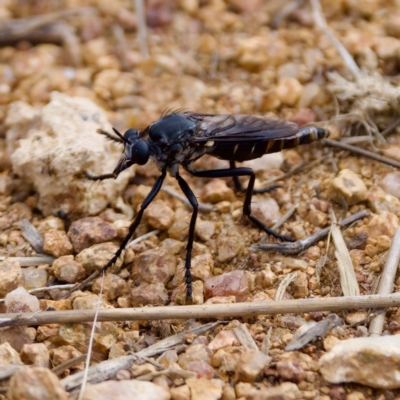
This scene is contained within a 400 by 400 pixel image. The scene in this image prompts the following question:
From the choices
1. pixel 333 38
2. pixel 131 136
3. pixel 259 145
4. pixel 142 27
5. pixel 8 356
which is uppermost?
pixel 142 27

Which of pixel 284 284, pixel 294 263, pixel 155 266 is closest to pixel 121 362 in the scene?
pixel 155 266

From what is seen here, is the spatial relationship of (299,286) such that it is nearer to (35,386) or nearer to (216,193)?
(216,193)

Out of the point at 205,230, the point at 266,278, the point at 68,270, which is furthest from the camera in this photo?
the point at 205,230

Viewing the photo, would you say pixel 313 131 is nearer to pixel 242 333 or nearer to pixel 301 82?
pixel 301 82

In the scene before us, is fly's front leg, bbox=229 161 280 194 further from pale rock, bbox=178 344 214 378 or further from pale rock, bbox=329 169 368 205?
pale rock, bbox=178 344 214 378

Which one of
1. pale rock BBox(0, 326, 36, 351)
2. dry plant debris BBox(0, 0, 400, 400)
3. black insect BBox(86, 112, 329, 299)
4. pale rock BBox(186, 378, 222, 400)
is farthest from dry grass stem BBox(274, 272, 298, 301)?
pale rock BBox(0, 326, 36, 351)

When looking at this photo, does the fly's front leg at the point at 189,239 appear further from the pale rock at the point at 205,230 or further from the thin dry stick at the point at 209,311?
the thin dry stick at the point at 209,311

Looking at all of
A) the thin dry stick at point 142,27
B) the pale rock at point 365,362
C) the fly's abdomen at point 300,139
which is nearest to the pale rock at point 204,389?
the pale rock at point 365,362
